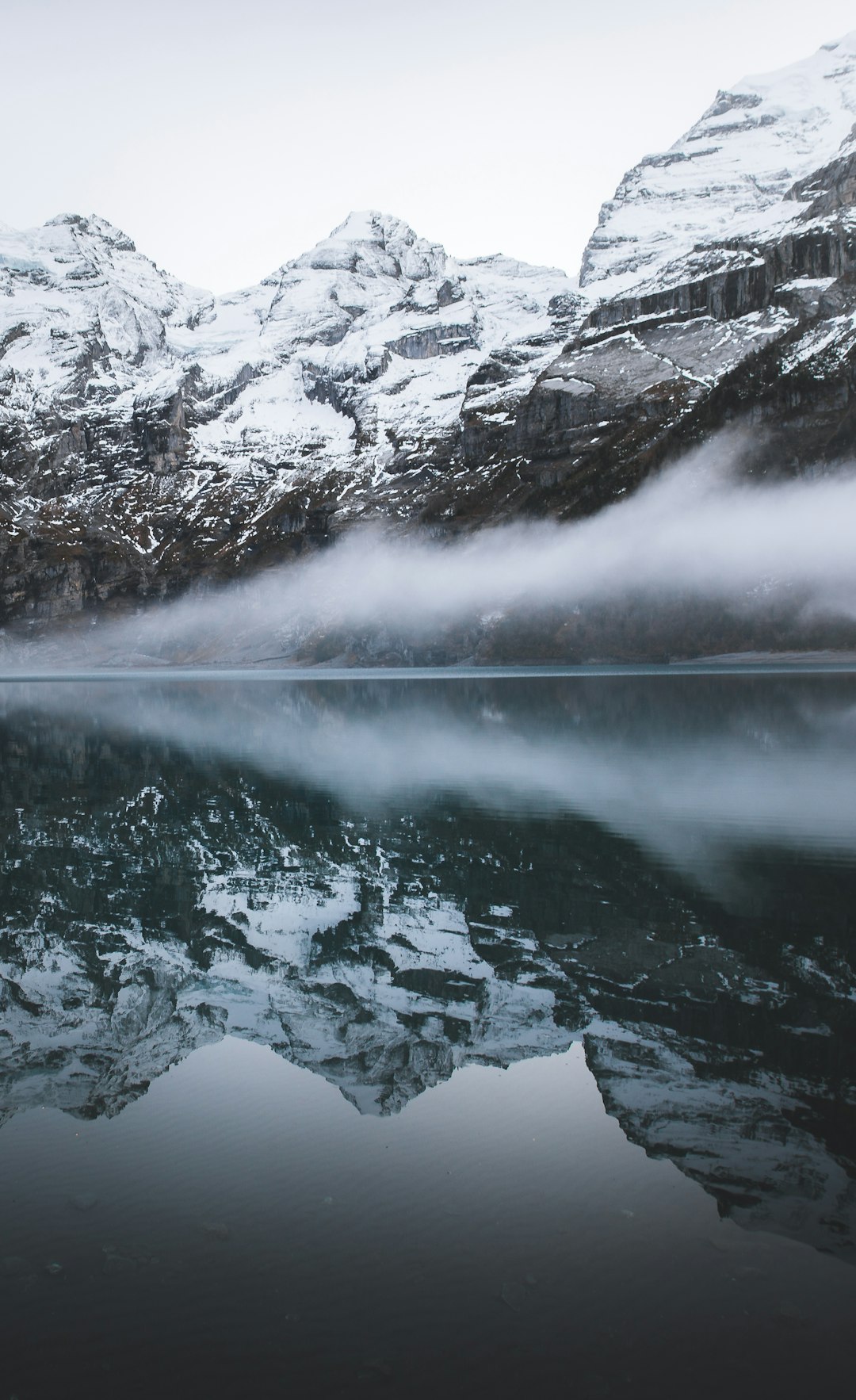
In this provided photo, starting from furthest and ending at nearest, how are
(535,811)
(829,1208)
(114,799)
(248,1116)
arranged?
(114,799) < (535,811) < (248,1116) < (829,1208)

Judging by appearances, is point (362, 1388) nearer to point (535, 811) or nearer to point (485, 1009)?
point (485, 1009)

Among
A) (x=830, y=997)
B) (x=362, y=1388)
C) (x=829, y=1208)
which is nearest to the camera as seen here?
(x=362, y=1388)

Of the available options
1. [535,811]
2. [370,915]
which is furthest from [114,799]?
[370,915]

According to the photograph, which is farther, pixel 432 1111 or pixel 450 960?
pixel 450 960

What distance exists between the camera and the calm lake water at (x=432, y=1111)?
9.40 m

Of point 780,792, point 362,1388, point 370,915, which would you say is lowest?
point 780,792

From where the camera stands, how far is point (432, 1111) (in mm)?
14562

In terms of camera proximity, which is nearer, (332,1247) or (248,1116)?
(332,1247)

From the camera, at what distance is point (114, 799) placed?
1802 inches

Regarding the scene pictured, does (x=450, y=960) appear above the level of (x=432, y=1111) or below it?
below

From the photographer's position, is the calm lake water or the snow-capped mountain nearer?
the calm lake water

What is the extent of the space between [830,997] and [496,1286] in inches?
440

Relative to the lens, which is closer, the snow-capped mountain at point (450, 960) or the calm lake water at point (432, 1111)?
the calm lake water at point (432, 1111)

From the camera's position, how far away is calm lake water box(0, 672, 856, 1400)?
940cm
